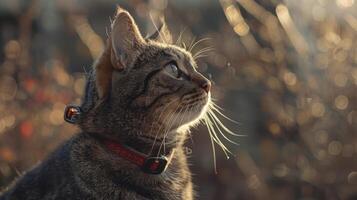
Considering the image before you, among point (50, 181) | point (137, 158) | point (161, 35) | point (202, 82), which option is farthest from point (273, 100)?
point (50, 181)

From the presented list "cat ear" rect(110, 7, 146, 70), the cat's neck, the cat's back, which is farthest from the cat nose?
the cat's back

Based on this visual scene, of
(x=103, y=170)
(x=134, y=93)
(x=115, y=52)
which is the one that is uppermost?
(x=115, y=52)

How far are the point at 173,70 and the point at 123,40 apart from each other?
0.28 m

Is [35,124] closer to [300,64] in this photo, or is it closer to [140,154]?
[300,64]

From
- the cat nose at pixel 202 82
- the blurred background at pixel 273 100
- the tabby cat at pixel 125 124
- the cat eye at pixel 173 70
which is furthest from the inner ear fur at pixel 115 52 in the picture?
the blurred background at pixel 273 100

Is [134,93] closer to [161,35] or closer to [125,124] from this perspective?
[125,124]

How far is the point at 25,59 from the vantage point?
A: 231 inches

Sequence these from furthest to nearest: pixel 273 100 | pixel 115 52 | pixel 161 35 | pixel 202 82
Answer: pixel 273 100 → pixel 161 35 → pixel 202 82 → pixel 115 52

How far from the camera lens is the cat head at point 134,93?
9.79 ft

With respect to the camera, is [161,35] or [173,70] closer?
[173,70]

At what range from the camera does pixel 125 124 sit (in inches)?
118

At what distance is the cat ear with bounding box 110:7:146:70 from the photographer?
2943 millimetres

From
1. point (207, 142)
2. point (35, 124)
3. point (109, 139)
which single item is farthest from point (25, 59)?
point (109, 139)

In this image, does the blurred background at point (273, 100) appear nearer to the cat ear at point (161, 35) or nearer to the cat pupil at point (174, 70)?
the cat ear at point (161, 35)
